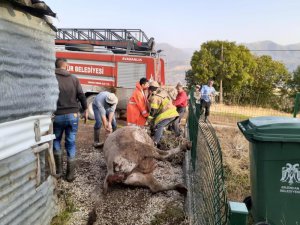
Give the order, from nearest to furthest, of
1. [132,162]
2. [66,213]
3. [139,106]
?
[66,213]
[132,162]
[139,106]

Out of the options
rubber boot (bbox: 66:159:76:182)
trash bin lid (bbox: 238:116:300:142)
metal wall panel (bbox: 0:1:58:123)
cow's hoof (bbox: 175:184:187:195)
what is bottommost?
cow's hoof (bbox: 175:184:187:195)

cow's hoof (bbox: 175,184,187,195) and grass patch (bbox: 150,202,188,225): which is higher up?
cow's hoof (bbox: 175,184,187,195)

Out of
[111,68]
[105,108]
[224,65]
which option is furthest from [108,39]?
[224,65]

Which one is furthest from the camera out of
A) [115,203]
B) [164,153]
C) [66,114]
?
[164,153]

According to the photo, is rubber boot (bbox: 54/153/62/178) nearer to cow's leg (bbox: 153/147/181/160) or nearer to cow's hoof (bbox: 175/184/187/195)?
cow's leg (bbox: 153/147/181/160)

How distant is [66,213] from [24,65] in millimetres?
1984

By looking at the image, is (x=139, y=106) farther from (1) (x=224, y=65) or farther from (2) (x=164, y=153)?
(1) (x=224, y=65)

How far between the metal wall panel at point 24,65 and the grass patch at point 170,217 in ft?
5.78

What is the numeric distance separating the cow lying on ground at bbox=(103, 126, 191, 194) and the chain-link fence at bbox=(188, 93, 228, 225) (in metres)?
0.46

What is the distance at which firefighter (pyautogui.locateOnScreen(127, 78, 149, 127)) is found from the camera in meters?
6.87

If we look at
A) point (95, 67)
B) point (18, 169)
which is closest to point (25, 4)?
point (18, 169)

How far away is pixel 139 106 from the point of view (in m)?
6.87

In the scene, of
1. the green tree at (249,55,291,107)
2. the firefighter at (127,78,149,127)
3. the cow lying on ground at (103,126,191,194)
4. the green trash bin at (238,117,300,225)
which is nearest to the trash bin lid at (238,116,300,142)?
the green trash bin at (238,117,300,225)

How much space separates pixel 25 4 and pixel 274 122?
2692 mm
